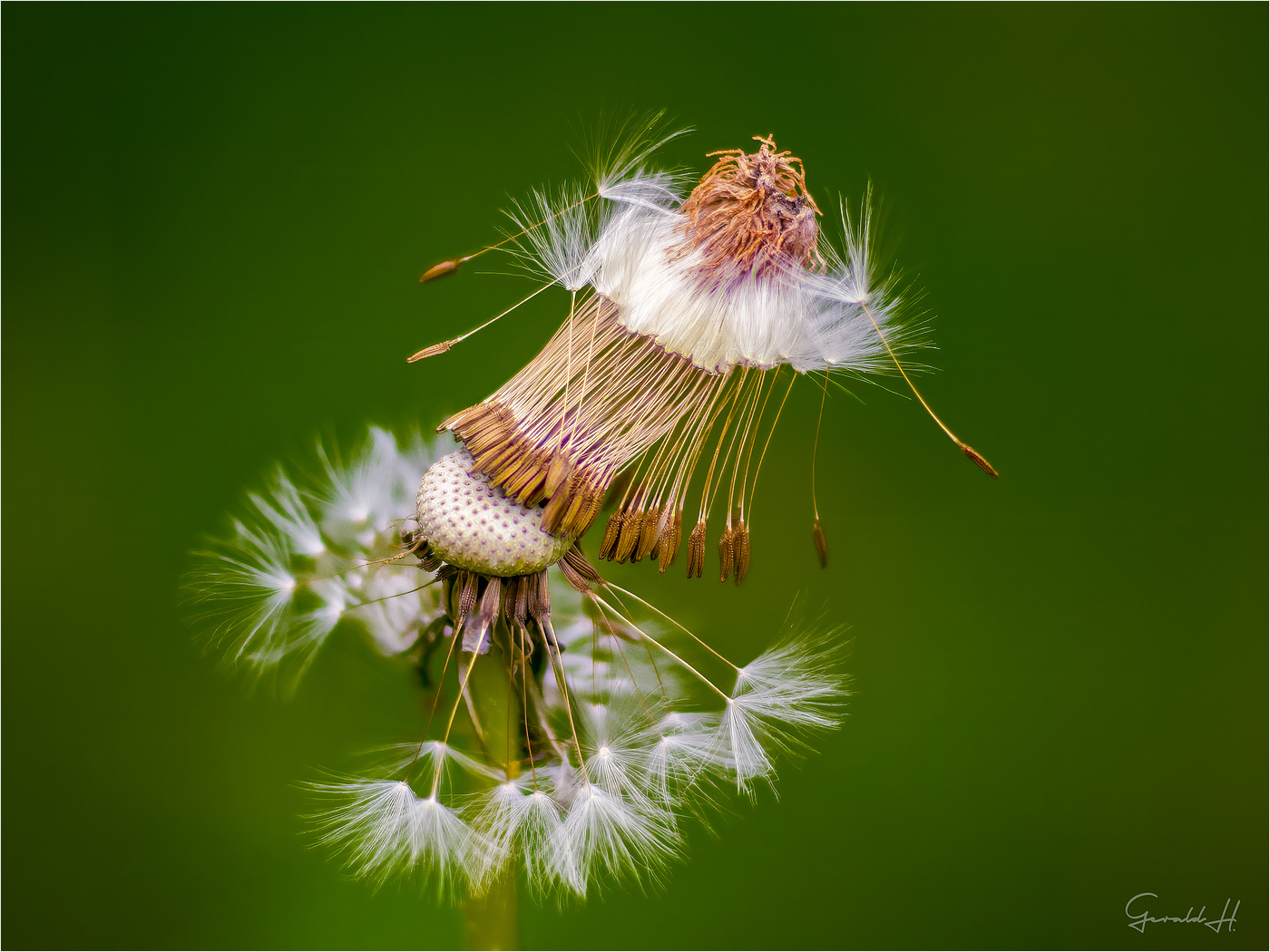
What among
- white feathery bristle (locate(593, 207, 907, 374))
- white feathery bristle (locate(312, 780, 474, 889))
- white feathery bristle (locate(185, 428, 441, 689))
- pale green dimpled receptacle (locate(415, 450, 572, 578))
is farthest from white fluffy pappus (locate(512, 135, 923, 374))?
white feathery bristle (locate(312, 780, 474, 889))

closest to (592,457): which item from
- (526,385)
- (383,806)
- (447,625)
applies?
(526,385)

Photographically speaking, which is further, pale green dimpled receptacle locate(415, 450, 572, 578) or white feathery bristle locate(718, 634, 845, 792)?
white feathery bristle locate(718, 634, 845, 792)

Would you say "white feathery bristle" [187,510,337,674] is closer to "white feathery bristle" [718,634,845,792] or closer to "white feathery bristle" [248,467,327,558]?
"white feathery bristle" [248,467,327,558]

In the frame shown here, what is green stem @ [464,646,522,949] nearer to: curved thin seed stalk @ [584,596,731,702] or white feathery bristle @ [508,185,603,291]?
curved thin seed stalk @ [584,596,731,702]

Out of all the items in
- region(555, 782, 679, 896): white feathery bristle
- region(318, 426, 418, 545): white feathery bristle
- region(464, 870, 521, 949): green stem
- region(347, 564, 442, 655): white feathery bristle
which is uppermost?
region(318, 426, 418, 545): white feathery bristle

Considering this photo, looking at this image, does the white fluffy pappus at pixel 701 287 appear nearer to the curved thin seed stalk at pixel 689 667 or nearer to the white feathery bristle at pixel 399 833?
the curved thin seed stalk at pixel 689 667

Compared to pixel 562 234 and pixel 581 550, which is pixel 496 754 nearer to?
pixel 581 550

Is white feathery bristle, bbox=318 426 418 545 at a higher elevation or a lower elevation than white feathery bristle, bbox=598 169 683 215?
lower
